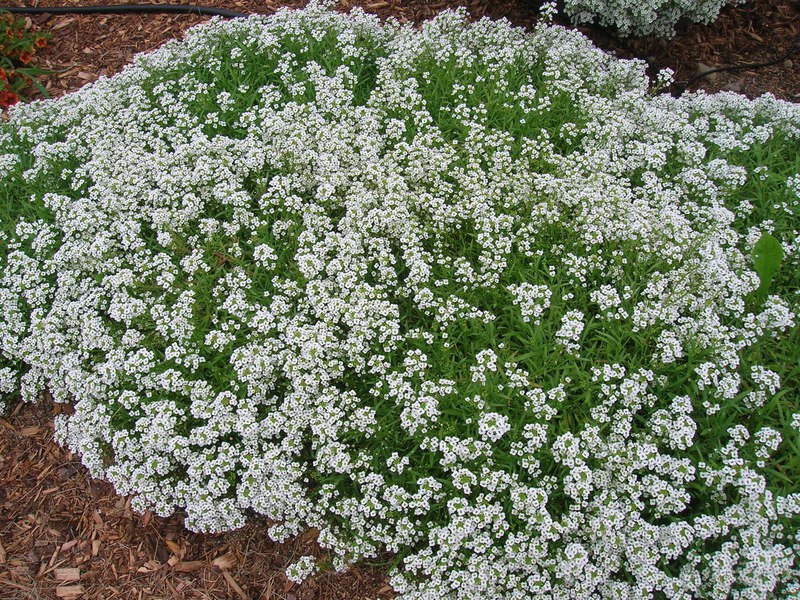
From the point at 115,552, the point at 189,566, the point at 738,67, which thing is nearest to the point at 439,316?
the point at 189,566

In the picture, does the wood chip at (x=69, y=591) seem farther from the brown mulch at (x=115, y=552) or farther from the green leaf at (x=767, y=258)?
the green leaf at (x=767, y=258)

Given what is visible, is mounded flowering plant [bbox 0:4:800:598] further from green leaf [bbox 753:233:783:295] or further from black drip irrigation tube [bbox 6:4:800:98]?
black drip irrigation tube [bbox 6:4:800:98]

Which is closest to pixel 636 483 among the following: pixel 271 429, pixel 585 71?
pixel 271 429

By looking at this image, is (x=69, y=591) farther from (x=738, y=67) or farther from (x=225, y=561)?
(x=738, y=67)

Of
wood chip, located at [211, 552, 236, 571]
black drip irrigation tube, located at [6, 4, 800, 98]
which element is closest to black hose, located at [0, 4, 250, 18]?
black drip irrigation tube, located at [6, 4, 800, 98]

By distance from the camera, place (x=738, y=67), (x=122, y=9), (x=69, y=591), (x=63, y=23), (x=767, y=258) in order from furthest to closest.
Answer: (x=63, y=23) < (x=122, y=9) < (x=738, y=67) < (x=69, y=591) < (x=767, y=258)

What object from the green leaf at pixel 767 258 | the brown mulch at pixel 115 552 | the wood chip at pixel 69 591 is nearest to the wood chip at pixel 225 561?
the brown mulch at pixel 115 552
